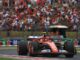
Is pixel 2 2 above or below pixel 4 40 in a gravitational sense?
above

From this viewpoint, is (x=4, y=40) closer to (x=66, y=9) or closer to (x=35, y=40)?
(x=66, y=9)

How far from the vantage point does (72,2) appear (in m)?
33.0

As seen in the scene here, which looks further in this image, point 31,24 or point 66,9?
point 66,9

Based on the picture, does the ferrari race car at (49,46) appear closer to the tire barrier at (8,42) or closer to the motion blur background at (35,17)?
Answer: the motion blur background at (35,17)

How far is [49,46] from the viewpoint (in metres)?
16.0

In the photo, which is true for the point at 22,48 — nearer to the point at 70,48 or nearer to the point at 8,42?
the point at 70,48

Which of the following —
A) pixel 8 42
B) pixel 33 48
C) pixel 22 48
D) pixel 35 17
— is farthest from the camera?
pixel 35 17

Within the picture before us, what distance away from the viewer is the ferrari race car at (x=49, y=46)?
15.9 metres

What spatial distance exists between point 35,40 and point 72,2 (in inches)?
675

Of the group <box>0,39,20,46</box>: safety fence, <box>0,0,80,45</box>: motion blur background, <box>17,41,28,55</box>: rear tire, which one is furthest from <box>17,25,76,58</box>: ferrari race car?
<box>0,39,20,46</box>: safety fence

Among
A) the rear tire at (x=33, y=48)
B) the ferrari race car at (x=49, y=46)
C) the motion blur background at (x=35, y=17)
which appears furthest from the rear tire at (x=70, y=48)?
the motion blur background at (x=35, y=17)

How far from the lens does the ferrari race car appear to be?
15898mm

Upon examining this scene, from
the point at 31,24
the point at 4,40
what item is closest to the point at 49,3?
the point at 31,24

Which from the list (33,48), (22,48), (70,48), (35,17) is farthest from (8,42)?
(70,48)
